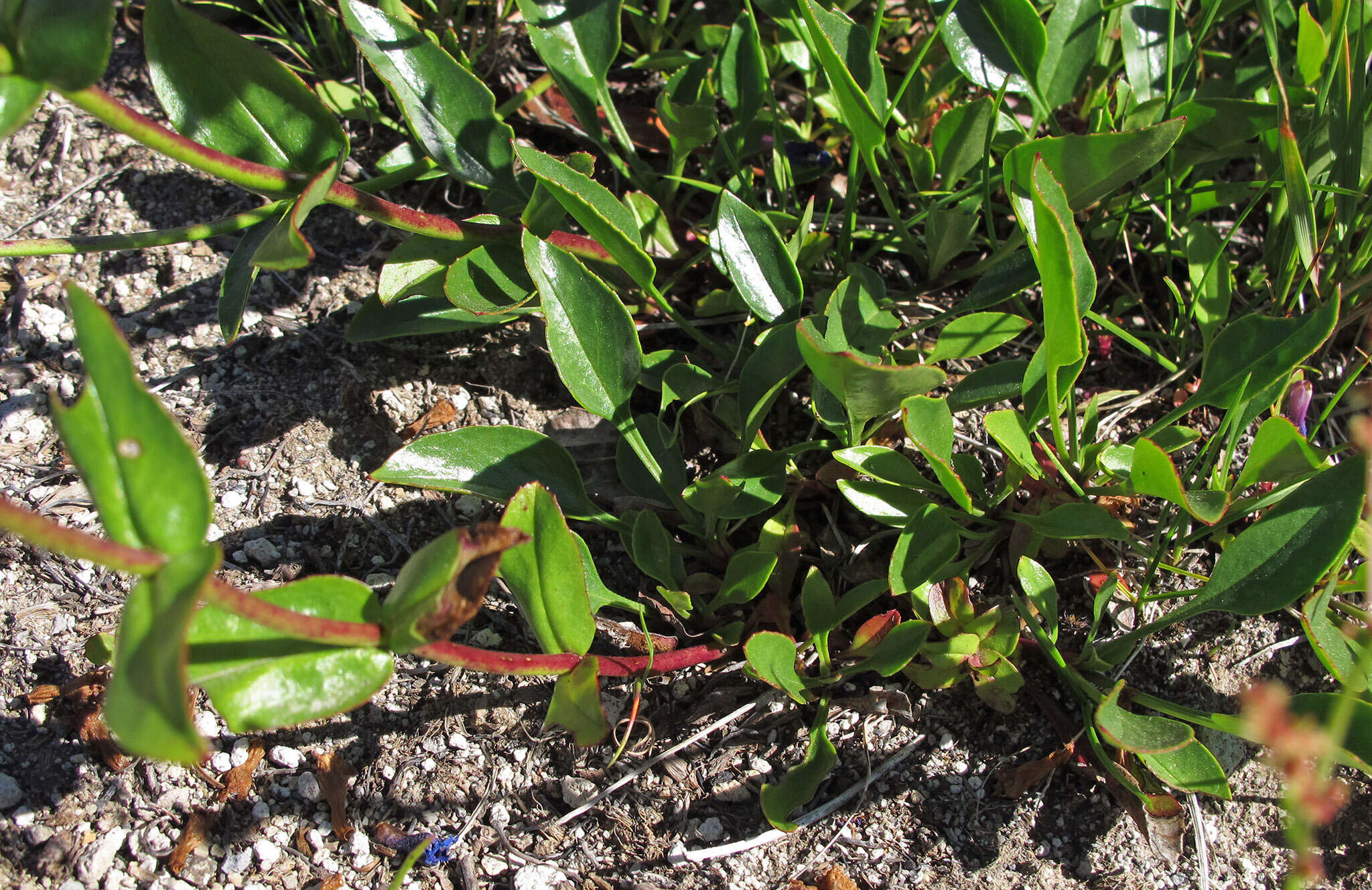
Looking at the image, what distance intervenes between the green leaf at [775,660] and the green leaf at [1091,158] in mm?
626

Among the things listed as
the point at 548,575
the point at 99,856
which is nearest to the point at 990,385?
the point at 548,575

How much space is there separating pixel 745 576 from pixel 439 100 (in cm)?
81

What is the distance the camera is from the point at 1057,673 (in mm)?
1355

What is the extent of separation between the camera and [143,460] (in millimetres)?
771

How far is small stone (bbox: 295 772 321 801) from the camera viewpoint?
127 cm

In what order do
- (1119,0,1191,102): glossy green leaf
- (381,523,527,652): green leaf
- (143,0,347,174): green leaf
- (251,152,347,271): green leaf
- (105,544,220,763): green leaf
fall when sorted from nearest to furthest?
(105,544,220,763): green leaf → (381,523,527,652): green leaf → (251,152,347,271): green leaf → (143,0,347,174): green leaf → (1119,0,1191,102): glossy green leaf

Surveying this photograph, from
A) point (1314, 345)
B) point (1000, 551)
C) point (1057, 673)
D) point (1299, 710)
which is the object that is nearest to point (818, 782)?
point (1057, 673)

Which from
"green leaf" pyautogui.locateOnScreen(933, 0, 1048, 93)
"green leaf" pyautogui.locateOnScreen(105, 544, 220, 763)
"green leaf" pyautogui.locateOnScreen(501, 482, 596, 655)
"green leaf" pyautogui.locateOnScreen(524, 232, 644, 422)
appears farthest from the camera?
"green leaf" pyautogui.locateOnScreen(933, 0, 1048, 93)

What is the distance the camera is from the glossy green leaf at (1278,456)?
1215mm

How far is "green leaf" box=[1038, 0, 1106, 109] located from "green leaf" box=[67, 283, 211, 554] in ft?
4.58

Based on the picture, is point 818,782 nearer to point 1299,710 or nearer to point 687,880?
point 687,880

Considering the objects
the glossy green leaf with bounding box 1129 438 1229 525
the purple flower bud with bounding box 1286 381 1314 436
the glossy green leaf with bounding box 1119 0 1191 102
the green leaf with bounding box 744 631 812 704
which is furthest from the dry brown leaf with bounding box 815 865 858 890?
the glossy green leaf with bounding box 1119 0 1191 102

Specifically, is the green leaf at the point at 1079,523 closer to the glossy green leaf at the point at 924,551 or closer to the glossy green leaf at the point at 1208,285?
the glossy green leaf at the point at 924,551

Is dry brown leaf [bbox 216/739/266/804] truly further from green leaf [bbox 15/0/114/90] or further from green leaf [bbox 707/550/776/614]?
green leaf [bbox 15/0/114/90]
